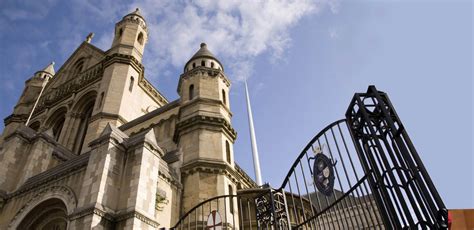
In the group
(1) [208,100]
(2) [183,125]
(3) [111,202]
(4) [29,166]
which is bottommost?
(3) [111,202]

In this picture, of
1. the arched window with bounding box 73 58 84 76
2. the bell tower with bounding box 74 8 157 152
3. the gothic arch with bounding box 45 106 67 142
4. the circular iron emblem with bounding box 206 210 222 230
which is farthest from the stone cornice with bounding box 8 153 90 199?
the arched window with bounding box 73 58 84 76

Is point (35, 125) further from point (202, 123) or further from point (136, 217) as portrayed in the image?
point (136, 217)

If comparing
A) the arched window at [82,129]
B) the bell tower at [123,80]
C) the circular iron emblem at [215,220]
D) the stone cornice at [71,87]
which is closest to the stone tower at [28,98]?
the stone cornice at [71,87]

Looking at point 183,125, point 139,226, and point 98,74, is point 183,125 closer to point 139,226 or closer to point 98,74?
point 139,226

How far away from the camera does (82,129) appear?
27062mm

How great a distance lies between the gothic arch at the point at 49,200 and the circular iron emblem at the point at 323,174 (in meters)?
9.35

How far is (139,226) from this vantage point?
420 inches

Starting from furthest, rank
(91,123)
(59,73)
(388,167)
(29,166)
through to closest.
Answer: (59,73)
(91,123)
(29,166)
(388,167)

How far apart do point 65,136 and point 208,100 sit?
13485 mm

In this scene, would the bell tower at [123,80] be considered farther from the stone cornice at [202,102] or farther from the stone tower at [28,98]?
the stone tower at [28,98]

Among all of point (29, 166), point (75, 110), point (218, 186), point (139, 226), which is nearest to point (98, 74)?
point (75, 110)

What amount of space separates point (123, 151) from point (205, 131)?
18.1 feet

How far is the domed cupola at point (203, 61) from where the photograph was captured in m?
21.8

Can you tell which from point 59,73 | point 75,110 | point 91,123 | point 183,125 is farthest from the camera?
point 59,73
